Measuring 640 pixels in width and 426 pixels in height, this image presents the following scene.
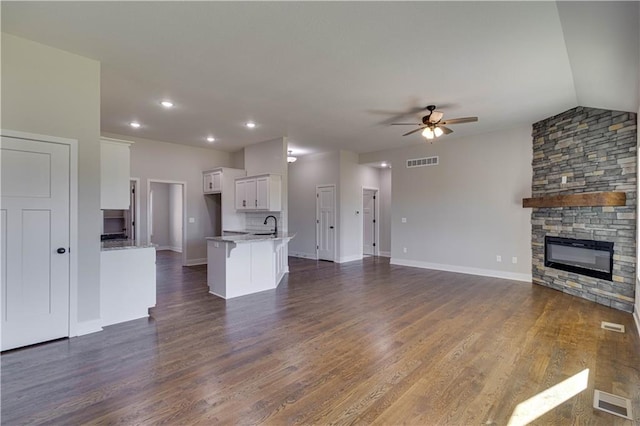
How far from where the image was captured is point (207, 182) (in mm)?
7723

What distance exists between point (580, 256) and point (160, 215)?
36.7 feet

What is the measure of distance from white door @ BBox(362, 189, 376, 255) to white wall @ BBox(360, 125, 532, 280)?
150cm

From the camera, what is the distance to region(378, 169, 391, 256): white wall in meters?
9.12

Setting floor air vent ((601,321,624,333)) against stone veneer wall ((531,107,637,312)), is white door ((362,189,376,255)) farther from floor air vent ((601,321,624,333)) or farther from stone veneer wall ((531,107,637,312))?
floor air vent ((601,321,624,333))

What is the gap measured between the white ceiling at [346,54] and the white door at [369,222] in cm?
423

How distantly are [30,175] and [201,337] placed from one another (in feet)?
7.33

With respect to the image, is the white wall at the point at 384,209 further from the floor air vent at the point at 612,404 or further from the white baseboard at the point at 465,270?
the floor air vent at the point at 612,404

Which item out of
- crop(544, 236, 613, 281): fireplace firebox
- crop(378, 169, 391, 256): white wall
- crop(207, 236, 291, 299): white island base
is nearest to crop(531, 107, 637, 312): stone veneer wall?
crop(544, 236, 613, 281): fireplace firebox

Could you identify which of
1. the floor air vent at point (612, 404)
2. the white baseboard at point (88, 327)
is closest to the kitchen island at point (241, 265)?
the white baseboard at point (88, 327)

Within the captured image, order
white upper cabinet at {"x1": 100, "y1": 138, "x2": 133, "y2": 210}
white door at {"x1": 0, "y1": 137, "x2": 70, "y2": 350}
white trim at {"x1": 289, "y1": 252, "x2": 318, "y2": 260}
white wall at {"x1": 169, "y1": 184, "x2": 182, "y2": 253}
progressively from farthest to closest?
white wall at {"x1": 169, "y1": 184, "x2": 182, "y2": 253} → white trim at {"x1": 289, "y1": 252, "x2": 318, "y2": 260} → white upper cabinet at {"x1": 100, "y1": 138, "x2": 133, "y2": 210} → white door at {"x1": 0, "y1": 137, "x2": 70, "y2": 350}

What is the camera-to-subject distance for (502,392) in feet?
7.34

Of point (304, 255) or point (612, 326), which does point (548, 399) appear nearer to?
point (612, 326)

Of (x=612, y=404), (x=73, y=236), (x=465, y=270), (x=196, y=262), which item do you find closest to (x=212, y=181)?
(x=196, y=262)

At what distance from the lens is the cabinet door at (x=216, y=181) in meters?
7.38
